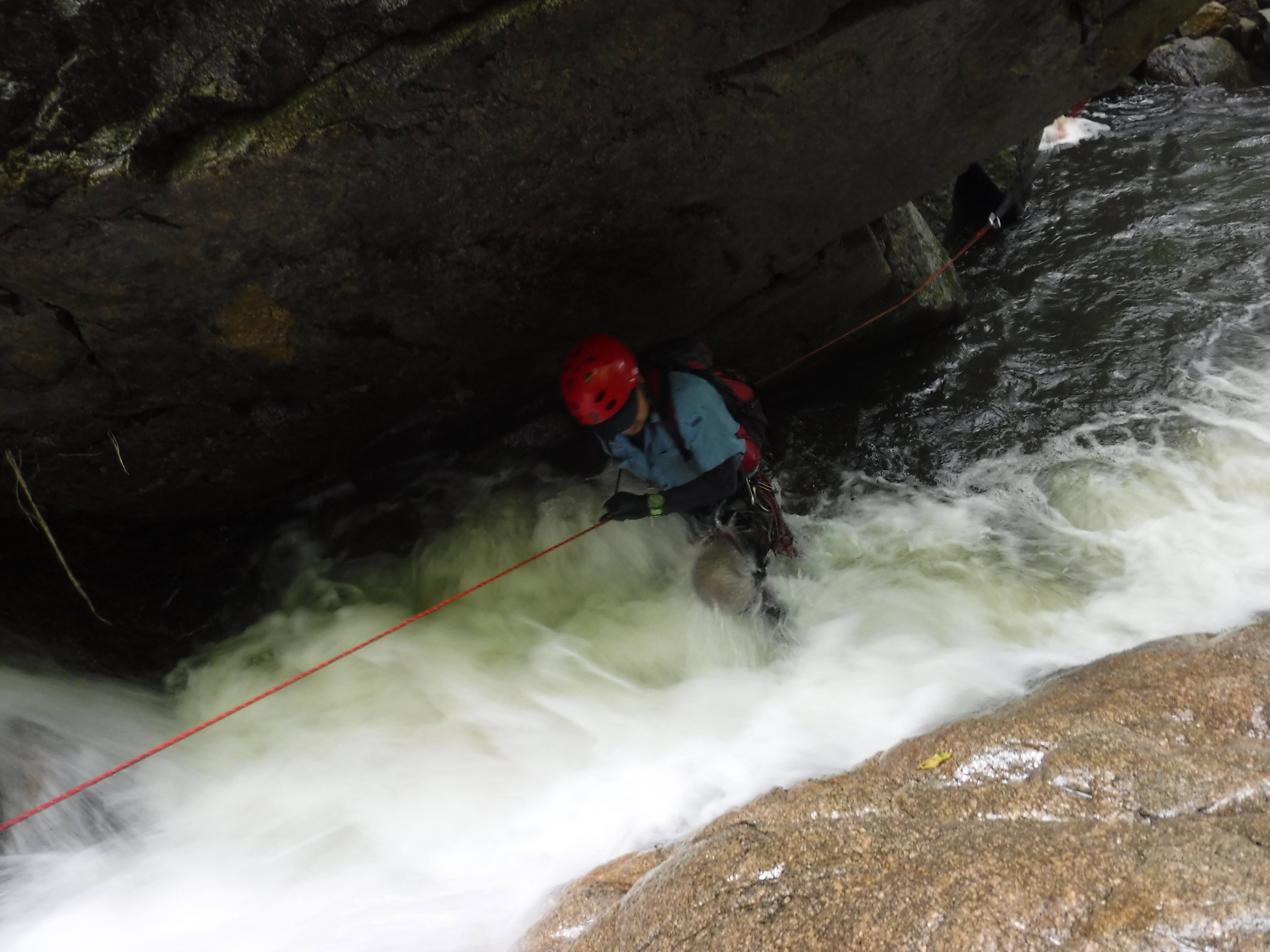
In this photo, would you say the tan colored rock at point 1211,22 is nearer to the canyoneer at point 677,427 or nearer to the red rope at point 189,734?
the canyoneer at point 677,427

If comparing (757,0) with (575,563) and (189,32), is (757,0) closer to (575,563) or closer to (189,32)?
(189,32)

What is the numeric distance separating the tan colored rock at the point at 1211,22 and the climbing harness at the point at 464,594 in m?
7.95

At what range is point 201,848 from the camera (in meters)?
3.21

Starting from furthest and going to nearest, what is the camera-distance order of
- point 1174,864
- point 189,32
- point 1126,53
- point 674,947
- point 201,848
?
point 1126,53
point 201,848
point 189,32
point 674,947
point 1174,864

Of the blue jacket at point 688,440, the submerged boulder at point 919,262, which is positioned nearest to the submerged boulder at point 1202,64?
the submerged boulder at point 919,262

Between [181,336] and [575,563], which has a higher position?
[181,336]

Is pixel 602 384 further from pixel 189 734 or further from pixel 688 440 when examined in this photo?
pixel 189 734

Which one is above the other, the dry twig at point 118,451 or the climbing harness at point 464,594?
the dry twig at point 118,451

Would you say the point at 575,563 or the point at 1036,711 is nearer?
the point at 1036,711

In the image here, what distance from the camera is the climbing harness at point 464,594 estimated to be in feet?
10.4

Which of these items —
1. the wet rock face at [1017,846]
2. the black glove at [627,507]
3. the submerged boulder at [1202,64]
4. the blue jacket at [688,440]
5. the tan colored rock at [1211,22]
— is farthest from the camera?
the tan colored rock at [1211,22]

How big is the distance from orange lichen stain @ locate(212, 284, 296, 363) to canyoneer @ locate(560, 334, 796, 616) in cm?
135

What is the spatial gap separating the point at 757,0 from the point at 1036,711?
110 inches

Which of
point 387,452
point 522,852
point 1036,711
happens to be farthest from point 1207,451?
point 387,452
